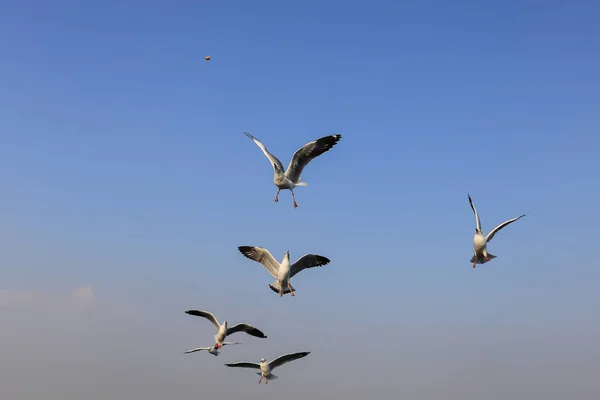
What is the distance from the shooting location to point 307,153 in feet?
138

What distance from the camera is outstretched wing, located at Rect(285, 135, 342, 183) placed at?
4144cm

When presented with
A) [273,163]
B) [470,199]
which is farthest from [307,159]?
[470,199]

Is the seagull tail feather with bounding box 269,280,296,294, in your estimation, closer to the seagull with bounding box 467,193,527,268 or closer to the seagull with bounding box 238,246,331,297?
the seagull with bounding box 238,246,331,297

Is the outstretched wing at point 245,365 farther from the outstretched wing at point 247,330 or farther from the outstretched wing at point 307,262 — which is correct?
the outstretched wing at point 307,262

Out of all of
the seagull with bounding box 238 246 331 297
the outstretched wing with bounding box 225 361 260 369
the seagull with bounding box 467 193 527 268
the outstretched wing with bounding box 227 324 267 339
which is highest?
the seagull with bounding box 467 193 527 268

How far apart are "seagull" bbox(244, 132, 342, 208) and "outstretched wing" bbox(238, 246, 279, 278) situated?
231 inches

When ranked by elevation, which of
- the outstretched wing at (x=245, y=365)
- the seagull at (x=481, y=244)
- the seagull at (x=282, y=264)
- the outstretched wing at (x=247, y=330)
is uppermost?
the seagull at (x=481, y=244)

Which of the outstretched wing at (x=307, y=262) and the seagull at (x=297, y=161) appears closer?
the seagull at (x=297, y=161)

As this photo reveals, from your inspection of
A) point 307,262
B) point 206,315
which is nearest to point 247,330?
point 206,315

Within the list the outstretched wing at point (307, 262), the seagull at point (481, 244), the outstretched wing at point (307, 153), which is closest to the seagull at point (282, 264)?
the outstretched wing at point (307, 262)

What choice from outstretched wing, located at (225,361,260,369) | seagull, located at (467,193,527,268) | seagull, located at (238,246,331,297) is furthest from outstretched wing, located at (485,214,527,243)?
outstretched wing, located at (225,361,260,369)

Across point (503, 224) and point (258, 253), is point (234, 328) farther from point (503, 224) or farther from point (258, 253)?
point (503, 224)

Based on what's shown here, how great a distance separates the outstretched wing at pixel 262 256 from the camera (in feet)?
Result: 155

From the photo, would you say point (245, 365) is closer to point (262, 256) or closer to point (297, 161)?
point (262, 256)
